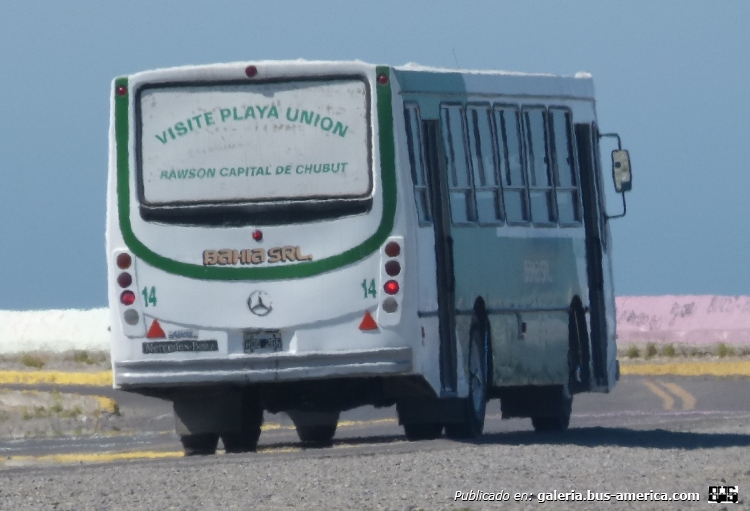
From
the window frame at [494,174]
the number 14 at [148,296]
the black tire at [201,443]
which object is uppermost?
the window frame at [494,174]

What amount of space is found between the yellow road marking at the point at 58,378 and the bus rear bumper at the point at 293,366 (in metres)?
22.1

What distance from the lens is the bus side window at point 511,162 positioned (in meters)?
19.0

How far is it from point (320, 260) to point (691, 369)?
68.8 feet

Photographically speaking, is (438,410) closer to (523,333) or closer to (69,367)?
(523,333)

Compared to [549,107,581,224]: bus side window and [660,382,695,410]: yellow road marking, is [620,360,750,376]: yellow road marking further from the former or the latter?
[549,107,581,224]: bus side window

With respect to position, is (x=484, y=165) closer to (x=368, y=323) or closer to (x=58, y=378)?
(x=368, y=323)

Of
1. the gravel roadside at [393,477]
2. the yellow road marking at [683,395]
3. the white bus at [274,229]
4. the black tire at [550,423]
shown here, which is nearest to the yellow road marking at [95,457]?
the white bus at [274,229]

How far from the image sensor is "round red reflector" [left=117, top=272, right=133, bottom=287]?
1708 cm

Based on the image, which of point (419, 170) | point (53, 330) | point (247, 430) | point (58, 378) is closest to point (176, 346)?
point (247, 430)

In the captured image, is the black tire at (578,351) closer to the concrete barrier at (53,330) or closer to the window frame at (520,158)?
the window frame at (520,158)

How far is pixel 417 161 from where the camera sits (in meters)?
17.6

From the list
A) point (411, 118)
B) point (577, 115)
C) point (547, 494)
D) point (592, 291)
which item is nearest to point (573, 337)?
point (592, 291)

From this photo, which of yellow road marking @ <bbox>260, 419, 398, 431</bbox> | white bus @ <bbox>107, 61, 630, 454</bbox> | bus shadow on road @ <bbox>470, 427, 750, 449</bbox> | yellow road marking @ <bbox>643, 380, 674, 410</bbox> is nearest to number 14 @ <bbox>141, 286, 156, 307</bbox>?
white bus @ <bbox>107, 61, 630, 454</bbox>

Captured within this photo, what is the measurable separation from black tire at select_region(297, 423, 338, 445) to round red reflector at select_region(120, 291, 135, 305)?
451 cm
